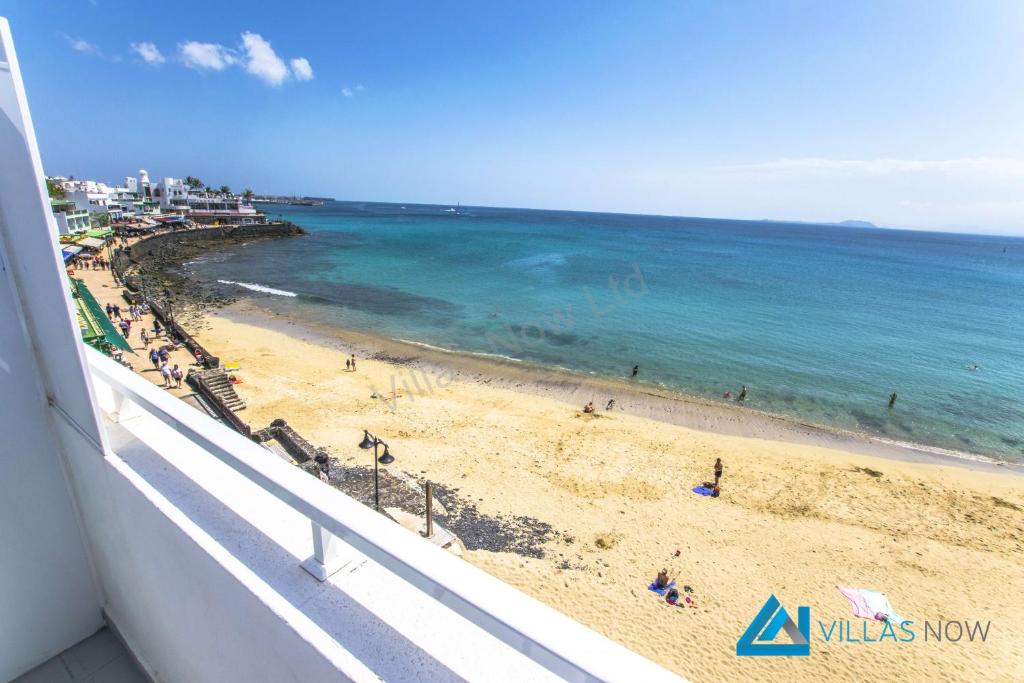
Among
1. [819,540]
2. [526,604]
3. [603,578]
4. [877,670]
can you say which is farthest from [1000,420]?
[526,604]

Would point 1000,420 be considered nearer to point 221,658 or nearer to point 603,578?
point 603,578

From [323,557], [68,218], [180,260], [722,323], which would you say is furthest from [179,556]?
[180,260]

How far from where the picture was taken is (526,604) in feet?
3.57

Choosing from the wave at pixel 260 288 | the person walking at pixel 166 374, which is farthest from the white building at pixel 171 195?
the person walking at pixel 166 374

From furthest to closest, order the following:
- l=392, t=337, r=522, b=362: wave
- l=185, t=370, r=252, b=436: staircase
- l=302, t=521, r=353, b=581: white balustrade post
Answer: l=392, t=337, r=522, b=362: wave < l=185, t=370, r=252, b=436: staircase < l=302, t=521, r=353, b=581: white balustrade post

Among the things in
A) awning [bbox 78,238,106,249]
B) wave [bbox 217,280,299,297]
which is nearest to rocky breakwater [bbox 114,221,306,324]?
awning [bbox 78,238,106,249]

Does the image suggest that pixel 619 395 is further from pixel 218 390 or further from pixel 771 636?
pixel 218 390

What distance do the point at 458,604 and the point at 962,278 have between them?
325 ft

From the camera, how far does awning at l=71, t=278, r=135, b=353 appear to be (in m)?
14.9

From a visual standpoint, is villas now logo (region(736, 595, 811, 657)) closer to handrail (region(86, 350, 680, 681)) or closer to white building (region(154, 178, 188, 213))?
handrail (region(86, 350, 680, 681))

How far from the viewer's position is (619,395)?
67.9 ft

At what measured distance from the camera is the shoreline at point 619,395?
17484mm

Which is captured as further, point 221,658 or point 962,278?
point 962,278

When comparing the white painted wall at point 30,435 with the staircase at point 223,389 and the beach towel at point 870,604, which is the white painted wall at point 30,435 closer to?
the beach towel at point 870,604
